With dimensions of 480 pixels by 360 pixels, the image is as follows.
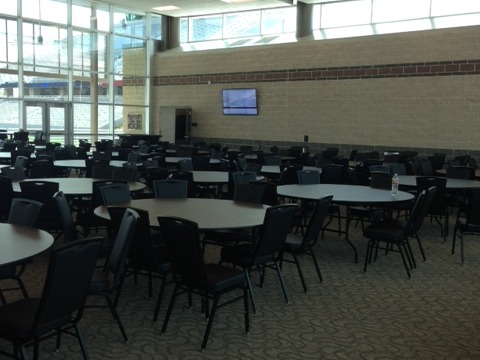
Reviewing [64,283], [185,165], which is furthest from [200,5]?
[64,283]

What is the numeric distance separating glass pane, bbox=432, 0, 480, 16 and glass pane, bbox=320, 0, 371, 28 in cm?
187

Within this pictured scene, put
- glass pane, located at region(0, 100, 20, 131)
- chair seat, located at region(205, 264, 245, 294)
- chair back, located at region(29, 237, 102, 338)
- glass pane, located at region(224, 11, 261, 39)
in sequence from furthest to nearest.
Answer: glass pane, located at region(224, 11, 261, 39) < glass pane, located at region(0, 100, 20, 131) < chair seat, located at region(205, 264, 245, 294) < chair back, located at region(29, 237, 102, 338)

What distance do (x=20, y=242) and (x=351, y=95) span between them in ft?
40.5

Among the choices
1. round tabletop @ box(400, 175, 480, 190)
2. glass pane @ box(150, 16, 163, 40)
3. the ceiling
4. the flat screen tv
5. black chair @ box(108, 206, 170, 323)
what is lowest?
black chair @ box(108, 206, 170, 323)

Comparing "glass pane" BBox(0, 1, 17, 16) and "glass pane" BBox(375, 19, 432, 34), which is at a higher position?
"glass pane" BBox(0, 1, 17, 16)

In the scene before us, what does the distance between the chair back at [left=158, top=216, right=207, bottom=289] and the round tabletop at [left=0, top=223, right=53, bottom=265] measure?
2.54 ft

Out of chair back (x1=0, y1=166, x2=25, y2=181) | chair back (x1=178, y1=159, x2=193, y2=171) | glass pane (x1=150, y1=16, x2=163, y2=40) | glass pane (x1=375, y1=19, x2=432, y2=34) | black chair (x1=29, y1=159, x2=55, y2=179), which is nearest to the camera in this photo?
chair back (x1=0, y1=166, x2=25, y2=181)

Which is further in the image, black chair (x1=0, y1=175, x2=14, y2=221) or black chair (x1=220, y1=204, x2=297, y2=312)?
black chair (x1=0, y1=175, x2=14, y2=221)

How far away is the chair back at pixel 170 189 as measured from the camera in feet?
18.5

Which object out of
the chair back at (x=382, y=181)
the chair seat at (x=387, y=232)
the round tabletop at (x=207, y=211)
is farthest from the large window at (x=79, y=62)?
the chair seat at (x=387, y=232)

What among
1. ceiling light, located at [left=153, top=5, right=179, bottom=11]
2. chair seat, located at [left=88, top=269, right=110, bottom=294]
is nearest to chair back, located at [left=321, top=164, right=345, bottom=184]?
chair seat, located at [left=88, top=269, right=110, bottom=294]

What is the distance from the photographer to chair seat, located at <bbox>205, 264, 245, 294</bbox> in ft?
11.7

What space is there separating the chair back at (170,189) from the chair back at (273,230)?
1.75m

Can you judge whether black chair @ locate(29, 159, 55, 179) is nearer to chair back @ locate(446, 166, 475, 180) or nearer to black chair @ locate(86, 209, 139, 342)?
black chair @ locate(86, 209, 139, 342)
